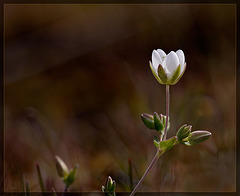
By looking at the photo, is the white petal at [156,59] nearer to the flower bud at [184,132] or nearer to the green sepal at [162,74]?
the green sepal at [162,74]

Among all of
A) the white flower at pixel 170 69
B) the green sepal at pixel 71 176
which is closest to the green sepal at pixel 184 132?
the white flower at pixel 170 69

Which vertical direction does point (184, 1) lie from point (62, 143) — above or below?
above

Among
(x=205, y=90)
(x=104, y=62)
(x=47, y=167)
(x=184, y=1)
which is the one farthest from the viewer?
(x=184, y=1)

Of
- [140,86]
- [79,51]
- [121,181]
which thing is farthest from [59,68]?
[121,181]

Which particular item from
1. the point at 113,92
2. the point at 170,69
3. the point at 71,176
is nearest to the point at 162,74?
the point at 170,69

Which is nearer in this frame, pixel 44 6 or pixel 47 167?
pixel 47 167

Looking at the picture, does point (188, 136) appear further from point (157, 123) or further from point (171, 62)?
point (171, 62)

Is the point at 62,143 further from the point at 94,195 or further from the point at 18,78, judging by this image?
the point at 18,78
